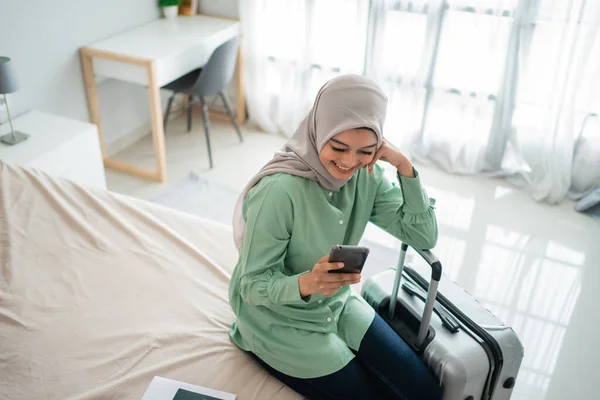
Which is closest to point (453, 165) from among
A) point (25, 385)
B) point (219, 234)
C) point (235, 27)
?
point (235, 27)

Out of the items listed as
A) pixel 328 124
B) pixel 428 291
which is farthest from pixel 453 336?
pixel 328 124

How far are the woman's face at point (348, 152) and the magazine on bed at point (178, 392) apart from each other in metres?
0.60

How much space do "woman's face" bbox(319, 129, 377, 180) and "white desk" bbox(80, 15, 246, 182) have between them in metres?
1.78

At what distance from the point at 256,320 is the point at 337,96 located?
0.60m

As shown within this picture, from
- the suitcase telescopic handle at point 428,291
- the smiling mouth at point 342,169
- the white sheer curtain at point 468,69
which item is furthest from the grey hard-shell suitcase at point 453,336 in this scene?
the white sheer curtain at point 468,69

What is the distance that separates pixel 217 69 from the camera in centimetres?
304

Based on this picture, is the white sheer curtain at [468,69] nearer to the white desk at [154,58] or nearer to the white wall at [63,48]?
the white desk at [154,58]

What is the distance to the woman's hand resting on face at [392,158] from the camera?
4.60 ft

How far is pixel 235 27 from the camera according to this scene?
3.48 metres

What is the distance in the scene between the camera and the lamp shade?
2326mm

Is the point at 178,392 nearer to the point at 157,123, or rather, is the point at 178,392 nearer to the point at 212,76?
the point at 157,123

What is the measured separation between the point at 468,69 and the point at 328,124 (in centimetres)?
206

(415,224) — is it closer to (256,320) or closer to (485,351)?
(485,351)

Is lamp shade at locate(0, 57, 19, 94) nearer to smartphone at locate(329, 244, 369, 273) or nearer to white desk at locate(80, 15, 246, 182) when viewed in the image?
white desk at locate(80, 15, 246, 182)
